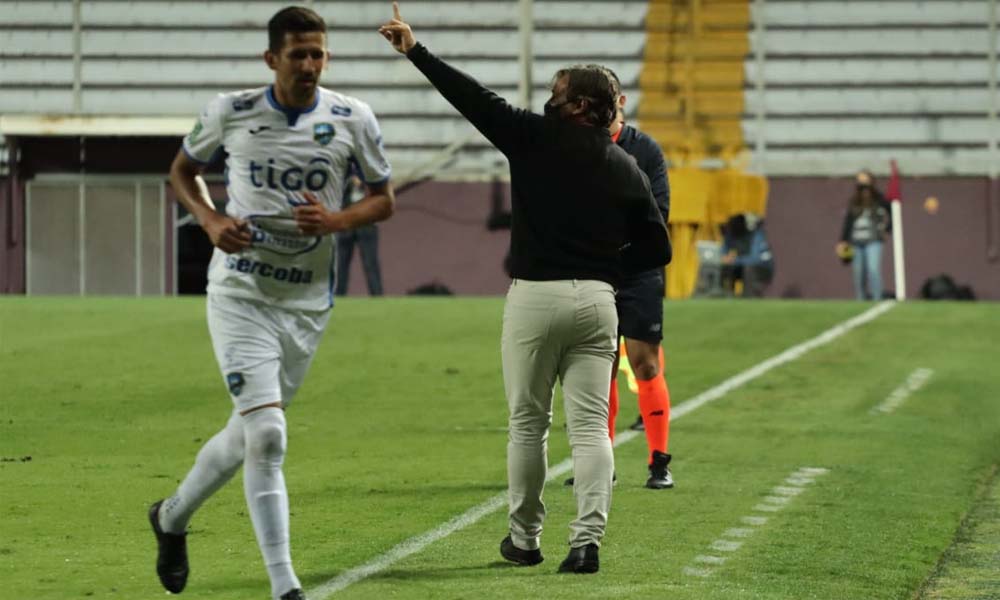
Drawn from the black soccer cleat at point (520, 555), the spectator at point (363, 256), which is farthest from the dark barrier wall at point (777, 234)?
the black soccer cleat at point (520, 555)

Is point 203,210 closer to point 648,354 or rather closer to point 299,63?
point 299,63

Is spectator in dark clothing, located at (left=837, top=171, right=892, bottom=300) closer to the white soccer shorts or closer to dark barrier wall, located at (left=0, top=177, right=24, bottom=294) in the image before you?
dark barrier wall, located at (left=0, top=177, right=24, bottom=294)

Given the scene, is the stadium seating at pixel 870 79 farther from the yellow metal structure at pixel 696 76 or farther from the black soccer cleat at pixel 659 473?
the black soccer cleat at pixel 659 473

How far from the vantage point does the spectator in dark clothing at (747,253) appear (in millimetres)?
31438

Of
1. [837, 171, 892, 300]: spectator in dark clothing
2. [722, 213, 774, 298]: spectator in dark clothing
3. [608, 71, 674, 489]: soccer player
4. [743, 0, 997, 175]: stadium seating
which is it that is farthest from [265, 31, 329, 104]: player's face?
[743, 0, 997, 175]: stadium seating

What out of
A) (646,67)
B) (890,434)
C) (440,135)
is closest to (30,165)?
(440,135)

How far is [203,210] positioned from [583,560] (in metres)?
1.89

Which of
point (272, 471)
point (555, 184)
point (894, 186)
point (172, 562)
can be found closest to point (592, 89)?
point (555, 184)

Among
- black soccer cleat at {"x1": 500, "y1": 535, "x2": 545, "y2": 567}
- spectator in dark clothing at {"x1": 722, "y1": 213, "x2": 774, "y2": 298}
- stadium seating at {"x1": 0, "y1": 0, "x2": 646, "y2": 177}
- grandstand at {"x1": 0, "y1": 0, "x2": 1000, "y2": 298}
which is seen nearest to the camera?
black soccer cleat at {"x1": 500, "y1": 535, "x2": 545, "y2": 567}

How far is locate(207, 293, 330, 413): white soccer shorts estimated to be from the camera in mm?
6762

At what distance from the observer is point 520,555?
25.6 ft

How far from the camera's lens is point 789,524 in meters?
9.29

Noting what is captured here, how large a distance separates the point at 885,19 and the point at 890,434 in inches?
901

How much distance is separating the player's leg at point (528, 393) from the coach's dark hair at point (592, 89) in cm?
64
